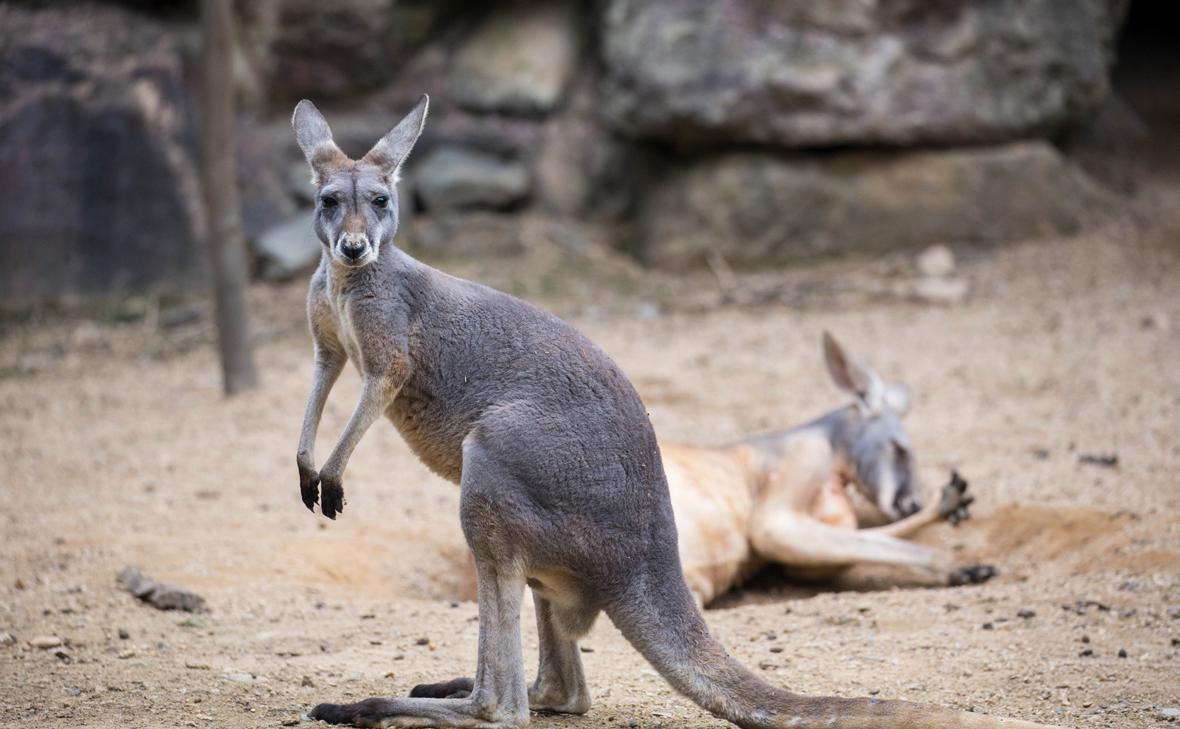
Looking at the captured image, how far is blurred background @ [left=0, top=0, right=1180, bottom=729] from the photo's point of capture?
5.00m

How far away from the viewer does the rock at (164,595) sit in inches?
193

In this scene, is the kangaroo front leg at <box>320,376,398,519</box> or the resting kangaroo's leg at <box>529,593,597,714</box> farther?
the resting kangaroo's leg at <box>529,593,597,714</box>

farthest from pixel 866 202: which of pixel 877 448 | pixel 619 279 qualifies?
pixel 877 448

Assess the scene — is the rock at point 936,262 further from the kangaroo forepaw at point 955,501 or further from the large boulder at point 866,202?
the kangaroo forepaw at point 955,501

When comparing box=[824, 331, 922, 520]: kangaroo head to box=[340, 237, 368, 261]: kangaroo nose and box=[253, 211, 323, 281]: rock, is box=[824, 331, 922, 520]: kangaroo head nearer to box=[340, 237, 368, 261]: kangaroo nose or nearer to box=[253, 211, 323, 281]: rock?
box=[340, 237, 368, 261]: kangaroo nose

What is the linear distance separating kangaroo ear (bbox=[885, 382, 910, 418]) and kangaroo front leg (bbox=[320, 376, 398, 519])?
3496 mm

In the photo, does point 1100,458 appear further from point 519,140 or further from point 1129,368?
point 519,140

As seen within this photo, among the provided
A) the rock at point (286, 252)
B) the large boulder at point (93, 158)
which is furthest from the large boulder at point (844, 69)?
the large boulder at point (93, 158)

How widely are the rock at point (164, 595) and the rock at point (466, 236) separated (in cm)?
623

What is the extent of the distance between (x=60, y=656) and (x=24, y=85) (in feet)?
22.5

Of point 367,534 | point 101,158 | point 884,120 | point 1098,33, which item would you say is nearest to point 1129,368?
point 884,120

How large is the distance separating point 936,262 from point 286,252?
5317 millimetres

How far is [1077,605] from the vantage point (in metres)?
4.86

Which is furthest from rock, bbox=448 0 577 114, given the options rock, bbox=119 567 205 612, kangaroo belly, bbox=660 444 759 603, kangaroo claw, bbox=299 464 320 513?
kangaroo claw, bbox=299 464 320 513
